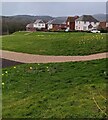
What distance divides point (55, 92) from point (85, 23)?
151ft

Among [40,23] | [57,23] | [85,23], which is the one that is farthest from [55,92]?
[40,23]

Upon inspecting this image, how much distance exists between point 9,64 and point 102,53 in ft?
14.0

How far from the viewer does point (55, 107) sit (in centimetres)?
524

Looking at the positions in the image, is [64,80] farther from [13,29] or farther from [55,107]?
[13,29]

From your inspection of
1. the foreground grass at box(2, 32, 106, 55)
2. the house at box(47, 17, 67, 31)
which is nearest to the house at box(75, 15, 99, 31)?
the house at box(47, 17, 67, 31)

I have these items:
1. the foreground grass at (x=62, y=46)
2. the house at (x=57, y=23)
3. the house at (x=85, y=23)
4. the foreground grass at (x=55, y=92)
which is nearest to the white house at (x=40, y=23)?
the house at (x=57, y=23)

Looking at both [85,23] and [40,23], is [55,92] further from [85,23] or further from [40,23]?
[40,23]

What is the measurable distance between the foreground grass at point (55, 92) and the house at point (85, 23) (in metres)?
41.5

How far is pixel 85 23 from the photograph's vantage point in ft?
170

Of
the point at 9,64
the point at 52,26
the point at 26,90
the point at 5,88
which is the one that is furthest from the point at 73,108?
the point at 52,26

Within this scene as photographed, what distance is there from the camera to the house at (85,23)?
51.2 meters

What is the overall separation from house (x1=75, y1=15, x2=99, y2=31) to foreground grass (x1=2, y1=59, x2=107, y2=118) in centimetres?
4147

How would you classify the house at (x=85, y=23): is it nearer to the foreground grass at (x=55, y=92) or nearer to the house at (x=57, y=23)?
the house at (x=57, y=23)

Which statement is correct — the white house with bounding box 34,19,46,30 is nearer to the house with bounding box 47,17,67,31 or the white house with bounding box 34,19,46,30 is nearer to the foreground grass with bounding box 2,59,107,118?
the house with bounding box 47,17,67,31
